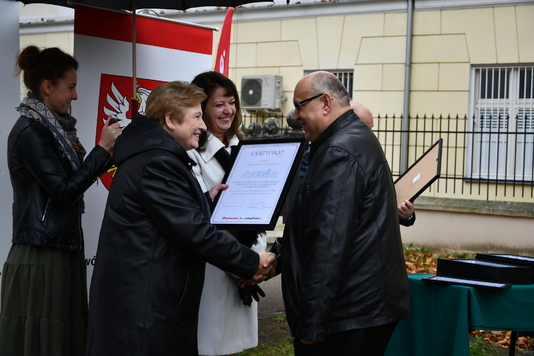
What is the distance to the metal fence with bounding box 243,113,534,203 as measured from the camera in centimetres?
1103

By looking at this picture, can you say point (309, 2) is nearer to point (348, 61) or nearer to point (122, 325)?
point (348, 61)

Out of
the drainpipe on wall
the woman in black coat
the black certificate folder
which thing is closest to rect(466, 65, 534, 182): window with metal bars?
the drainpipe on wall

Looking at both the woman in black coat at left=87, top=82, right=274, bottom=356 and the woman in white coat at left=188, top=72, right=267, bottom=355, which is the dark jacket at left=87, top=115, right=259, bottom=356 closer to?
the woman in black coat at left=87, top=82, right=274, bottom=356

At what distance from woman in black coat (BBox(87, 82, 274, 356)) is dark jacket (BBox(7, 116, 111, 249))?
2.19ft

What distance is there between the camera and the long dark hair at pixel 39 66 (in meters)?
3.86

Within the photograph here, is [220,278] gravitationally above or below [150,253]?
below

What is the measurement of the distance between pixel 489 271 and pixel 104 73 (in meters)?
2.87

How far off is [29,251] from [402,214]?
2.19 metres

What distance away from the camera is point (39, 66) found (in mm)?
3871

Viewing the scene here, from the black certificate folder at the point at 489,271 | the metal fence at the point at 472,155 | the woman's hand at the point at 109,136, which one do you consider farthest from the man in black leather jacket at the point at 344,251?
the metal fence at the point at 472,155

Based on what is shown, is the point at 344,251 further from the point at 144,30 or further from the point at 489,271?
the point at 144,30

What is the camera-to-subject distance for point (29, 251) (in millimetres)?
3682

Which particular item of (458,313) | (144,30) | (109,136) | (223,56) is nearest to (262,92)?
(223,56)

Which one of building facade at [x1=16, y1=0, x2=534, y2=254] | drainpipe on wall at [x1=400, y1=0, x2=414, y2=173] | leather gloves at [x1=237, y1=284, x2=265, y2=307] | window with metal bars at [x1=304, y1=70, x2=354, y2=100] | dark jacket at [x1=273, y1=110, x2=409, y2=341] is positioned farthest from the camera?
window with metal bars at [x1=304, y1=70, x2=354, y2=100]
